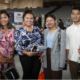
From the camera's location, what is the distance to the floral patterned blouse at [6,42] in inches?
53.8

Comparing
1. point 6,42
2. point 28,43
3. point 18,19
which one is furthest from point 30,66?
point 18,19

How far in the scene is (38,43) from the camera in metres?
1.36

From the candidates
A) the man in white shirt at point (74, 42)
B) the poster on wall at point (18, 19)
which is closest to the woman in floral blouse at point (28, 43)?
the man in white shirt at point (74, 42)

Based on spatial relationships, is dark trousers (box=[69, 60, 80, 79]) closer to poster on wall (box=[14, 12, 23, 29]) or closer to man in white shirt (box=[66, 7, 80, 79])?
man in white shirt (box=[66, 7, 80, 79])

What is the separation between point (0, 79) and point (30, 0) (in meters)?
1.25

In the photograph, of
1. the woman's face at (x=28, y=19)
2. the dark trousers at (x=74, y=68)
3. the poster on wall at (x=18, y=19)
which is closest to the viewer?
the woman's face at (x=28, y=19)

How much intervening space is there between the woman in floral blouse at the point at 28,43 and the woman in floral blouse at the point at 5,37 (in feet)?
0.42

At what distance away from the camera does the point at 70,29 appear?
1.39m

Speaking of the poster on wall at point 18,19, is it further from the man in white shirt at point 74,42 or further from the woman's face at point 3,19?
the man in white shirt at point 74,42

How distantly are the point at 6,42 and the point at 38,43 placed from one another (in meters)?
0.42

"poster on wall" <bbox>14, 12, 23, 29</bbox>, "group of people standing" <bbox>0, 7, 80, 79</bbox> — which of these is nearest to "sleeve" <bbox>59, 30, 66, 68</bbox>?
"group of people standing" <bbox>0, 7, 80, 79</bbox>

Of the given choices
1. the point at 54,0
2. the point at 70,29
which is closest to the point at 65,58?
the point at 70,29

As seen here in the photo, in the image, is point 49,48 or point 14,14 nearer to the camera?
point 49,48

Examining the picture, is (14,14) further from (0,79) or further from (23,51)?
(0,79)
